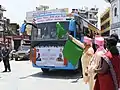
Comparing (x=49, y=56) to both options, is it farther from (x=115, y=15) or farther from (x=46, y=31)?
(x=115, y=15)

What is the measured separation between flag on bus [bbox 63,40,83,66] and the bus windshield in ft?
15.4

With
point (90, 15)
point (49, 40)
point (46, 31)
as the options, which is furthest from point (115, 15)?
point (90, 15)

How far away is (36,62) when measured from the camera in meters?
16.5

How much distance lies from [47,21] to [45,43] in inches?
44.4

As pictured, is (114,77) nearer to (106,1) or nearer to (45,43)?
(45,43)

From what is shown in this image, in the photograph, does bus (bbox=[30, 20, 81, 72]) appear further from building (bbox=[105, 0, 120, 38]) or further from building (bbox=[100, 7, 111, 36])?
building (bbox=[100, 7, 111, 36])

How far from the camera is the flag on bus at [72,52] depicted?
10.5 meters

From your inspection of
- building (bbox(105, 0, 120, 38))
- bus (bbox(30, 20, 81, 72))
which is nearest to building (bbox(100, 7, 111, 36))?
building (bbox(105, 0, 120, 38))

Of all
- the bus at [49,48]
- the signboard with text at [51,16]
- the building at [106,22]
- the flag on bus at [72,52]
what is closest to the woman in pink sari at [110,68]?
the flag on bus at [72,52]

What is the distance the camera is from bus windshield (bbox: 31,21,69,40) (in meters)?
16.1

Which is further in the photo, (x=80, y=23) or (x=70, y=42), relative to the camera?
(x=80, y=23)

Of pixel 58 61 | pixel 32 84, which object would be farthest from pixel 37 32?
pixel 32 84

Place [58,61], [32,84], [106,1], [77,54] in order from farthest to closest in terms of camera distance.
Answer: [106,1], [58,61], [32,84], [77,54]

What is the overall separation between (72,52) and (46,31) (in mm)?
5834
